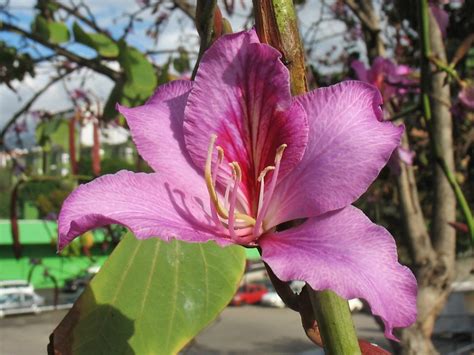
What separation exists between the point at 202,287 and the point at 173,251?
30mm

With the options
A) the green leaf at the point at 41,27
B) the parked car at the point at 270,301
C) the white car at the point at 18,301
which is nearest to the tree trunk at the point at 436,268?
the green leaf at the point at 41,27

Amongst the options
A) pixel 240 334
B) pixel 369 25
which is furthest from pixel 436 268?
pixel 240 334

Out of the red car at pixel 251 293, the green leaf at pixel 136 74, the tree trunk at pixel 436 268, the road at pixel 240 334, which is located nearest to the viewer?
the green leaf at pixel 136 74

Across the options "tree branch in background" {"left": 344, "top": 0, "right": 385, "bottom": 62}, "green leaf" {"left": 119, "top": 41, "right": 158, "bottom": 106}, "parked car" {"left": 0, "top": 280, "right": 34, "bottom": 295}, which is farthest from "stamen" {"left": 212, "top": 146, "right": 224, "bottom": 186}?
"parked car" {"left": 0, "top": 280, "right": 34, "bottom": 295}

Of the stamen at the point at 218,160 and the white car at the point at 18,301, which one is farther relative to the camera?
the white car at the point at 18,301

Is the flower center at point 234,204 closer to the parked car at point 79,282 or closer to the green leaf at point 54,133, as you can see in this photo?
the parked car at point 79,282

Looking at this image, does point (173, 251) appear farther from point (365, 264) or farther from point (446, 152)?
point (446, 152)

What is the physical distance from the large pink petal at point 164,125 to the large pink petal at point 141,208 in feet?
0.04

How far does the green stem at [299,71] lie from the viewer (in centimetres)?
24

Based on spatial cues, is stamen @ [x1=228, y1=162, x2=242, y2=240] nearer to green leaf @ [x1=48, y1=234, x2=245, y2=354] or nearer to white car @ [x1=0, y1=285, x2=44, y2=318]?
green leaf @ [x1=48, y1=234, x2=245, y2=354]

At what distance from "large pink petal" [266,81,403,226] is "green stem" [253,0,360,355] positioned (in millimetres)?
25

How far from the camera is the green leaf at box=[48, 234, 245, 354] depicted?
1.18ft

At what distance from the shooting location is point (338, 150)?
32 cm

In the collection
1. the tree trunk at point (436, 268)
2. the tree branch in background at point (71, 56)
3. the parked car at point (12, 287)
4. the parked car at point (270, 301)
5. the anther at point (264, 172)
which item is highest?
the tree branch in background at point (71, 56)
